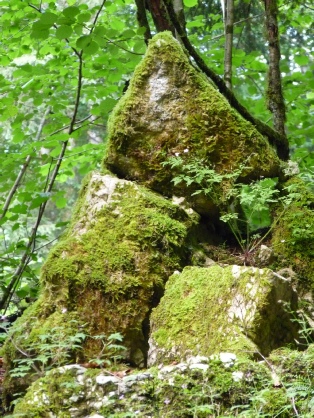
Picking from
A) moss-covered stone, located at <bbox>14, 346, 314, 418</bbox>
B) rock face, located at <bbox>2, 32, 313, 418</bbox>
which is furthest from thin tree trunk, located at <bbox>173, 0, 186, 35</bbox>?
moss-covered stone, located at <bbox>14, 346, 314, 418</bbox>

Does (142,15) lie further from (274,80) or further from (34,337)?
(34,337)

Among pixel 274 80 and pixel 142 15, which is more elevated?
pixel 142 15

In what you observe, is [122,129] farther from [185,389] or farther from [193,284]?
[185,389]

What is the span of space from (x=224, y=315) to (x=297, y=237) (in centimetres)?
131

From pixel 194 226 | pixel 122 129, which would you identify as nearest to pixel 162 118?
pixel 122 129

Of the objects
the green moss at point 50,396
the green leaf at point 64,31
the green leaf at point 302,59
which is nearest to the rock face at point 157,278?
the green moss at point 50,396

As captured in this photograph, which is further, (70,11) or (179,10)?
(179,10)

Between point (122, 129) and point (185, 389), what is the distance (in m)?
2.65

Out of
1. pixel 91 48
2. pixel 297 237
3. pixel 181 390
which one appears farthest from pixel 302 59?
pixel 181 390

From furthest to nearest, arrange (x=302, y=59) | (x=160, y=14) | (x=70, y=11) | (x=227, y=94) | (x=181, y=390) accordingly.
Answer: (x=302, y=59) → (x=160, y=14) → (x=227, y=94) → (x=70, y=11) → (x=181, y=390)

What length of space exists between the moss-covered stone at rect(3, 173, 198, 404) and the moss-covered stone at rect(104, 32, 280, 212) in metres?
0.42

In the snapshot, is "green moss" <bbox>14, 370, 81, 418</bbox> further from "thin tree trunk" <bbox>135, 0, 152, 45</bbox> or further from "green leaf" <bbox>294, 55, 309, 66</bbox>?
"green leaf" <bbox>294, 55, 309, 66</bbox>

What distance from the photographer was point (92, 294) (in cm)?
359

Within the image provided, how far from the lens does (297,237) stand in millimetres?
4113
